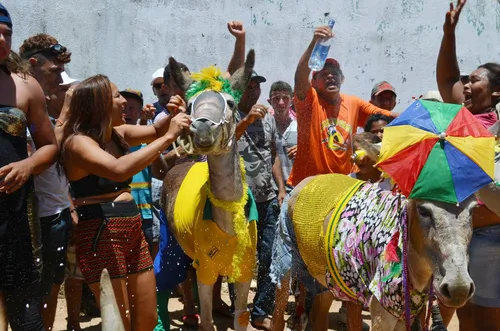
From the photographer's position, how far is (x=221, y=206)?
5.79 m

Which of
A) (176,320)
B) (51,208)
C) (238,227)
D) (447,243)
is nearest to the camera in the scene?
(447,243)

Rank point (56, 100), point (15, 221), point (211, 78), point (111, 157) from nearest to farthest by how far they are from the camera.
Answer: point (15, 221) < point (111, 157) < point (211, 78) < point (56, 100)

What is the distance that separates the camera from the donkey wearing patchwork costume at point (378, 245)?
3.90 m

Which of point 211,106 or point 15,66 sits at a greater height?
point 15,66

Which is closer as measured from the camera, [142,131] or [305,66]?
[142,131]

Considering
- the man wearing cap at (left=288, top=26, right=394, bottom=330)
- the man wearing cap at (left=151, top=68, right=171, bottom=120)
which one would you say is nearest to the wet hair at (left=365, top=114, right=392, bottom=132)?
the man wearing cap at (left=288, top=26, right=394, bottom=330)

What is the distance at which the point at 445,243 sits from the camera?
3867mm

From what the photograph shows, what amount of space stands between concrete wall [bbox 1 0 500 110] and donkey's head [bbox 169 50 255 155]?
14.3 feet

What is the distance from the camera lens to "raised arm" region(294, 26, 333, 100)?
629 centimetres

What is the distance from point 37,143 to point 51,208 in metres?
1.01

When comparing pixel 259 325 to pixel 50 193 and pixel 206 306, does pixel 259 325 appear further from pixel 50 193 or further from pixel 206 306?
pixel 50 193

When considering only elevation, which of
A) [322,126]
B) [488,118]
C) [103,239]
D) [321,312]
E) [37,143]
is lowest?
[321,312]

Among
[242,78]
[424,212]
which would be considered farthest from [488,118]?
[242,78]

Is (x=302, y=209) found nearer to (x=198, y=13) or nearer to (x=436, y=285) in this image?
(x=436, y=285)
